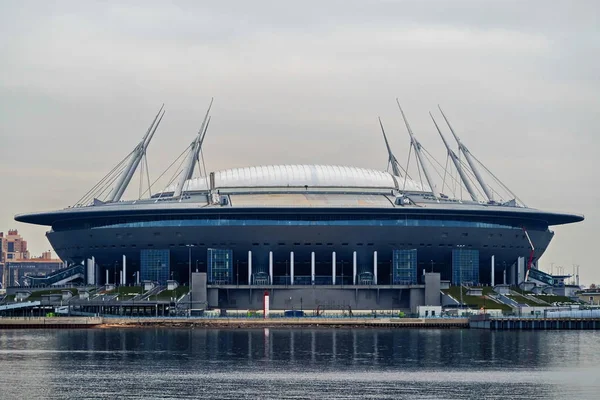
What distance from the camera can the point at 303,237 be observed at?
569 feet

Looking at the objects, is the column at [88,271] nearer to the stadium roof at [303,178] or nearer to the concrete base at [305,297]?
the stadium roof at [303,178]

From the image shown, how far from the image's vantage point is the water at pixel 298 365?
283 ft

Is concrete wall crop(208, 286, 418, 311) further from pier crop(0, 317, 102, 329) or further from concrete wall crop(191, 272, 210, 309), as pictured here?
pier crop(0, 317, 102, 329)

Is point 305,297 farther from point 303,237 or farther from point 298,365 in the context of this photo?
point 298,365

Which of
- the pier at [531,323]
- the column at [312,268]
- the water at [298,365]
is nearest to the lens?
the water at [298,365]

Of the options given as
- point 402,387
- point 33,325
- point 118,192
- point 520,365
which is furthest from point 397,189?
point 402,387

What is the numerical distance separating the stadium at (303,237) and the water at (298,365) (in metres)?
31.2

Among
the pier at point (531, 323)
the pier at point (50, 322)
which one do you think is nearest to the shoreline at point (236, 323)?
the pier at point (50, 322)

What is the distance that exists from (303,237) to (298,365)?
71.6 m

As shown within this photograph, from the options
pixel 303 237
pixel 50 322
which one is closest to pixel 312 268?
pixel 303 237

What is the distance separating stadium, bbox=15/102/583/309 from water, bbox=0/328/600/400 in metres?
31.2

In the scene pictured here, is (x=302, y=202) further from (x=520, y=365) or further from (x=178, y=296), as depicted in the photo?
(x=520, y=365)

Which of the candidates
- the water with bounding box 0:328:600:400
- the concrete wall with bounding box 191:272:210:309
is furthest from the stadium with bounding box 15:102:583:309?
the water with bounding box 0:328:600:400

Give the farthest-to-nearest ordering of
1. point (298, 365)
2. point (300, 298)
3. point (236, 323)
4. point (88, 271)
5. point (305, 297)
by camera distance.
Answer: point (88, 271) → point (305, 297) → point (300, 298) → point (236, 323) → point (298, 365)
